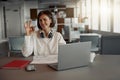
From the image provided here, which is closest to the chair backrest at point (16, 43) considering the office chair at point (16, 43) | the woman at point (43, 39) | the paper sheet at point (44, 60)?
the office chair at point (16, 43)

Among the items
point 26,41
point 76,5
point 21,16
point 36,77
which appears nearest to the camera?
point 36,77

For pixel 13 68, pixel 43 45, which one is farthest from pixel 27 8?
pixel 13 68

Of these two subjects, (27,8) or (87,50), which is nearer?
(87,50)

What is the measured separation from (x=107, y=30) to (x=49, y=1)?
2.26 meters

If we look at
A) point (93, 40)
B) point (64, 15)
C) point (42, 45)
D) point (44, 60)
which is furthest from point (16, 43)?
point (64, 15)

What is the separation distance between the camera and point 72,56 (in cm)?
157

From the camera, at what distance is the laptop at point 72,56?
1532 mm

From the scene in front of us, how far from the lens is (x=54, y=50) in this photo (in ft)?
7.00

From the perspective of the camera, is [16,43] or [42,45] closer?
[42,45]

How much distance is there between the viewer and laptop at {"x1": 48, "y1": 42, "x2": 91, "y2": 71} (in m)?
1.53

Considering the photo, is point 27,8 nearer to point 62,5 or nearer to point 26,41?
point 62,5

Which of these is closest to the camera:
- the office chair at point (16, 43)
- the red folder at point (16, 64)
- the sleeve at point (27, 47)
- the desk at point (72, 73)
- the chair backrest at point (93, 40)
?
the desk at point (72, 73)

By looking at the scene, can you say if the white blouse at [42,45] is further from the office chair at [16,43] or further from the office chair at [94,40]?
the office chair at [94,40]

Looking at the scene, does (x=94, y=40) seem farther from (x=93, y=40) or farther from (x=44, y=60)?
(x=44, y=60)
